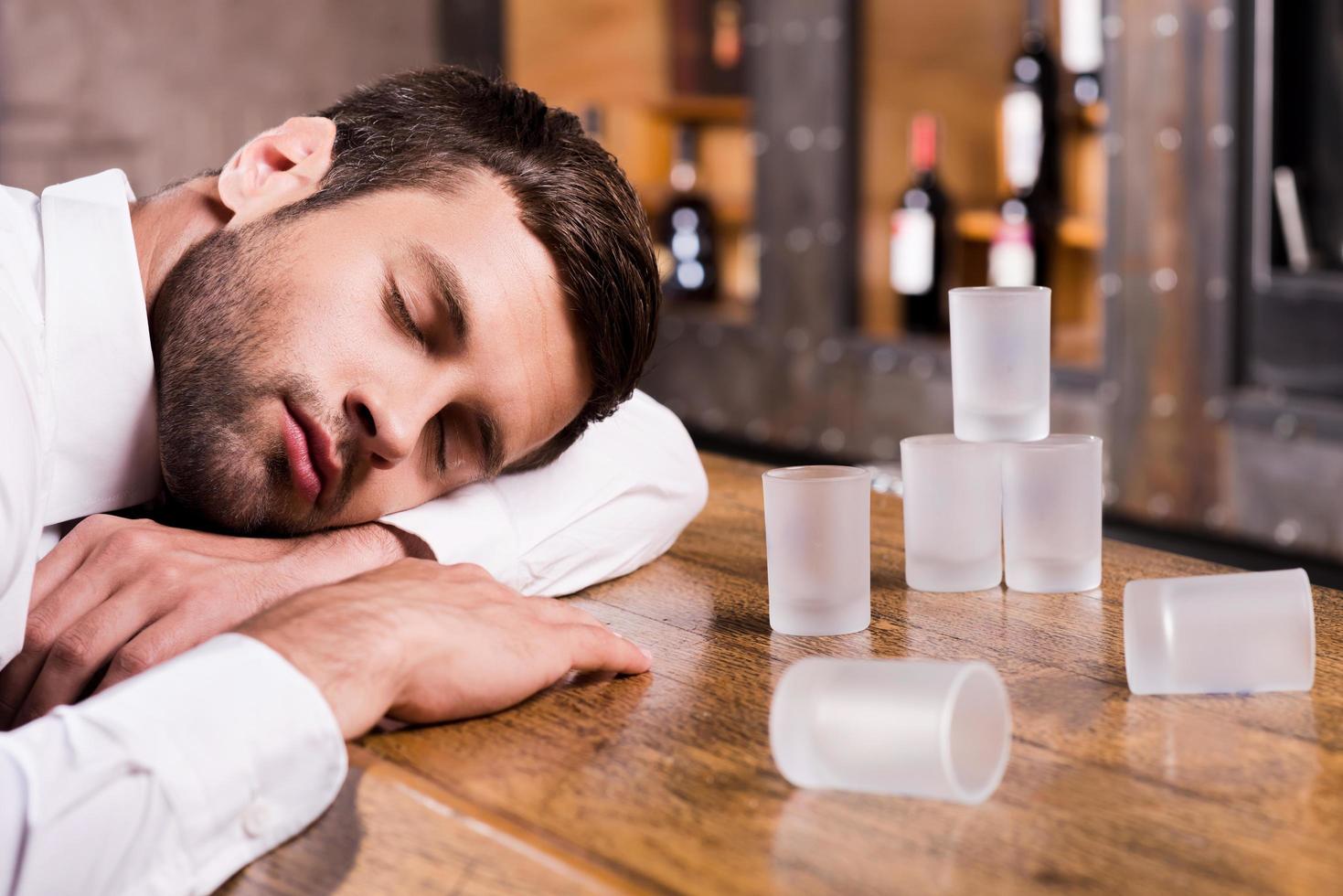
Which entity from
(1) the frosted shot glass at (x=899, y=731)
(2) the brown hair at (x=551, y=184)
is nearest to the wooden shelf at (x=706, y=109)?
(2) the brown hair at (x=551, y=184)

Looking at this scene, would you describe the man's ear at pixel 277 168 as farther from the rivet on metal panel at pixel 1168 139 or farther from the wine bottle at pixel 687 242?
the wine bottle at pixel 687 242

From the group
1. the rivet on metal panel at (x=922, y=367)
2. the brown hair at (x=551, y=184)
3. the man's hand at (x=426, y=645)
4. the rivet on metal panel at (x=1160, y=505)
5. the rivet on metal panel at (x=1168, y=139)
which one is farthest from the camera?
the rivet on metal panel at (x=922, y=367)

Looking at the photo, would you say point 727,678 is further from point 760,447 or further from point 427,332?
point 760,447

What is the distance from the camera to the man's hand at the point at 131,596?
938 millimetres

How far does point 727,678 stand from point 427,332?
41 cm

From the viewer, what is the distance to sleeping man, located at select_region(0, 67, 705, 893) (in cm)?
83

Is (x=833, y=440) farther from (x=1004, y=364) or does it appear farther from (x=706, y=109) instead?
(x=1004, y=364)

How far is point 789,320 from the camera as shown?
351cm

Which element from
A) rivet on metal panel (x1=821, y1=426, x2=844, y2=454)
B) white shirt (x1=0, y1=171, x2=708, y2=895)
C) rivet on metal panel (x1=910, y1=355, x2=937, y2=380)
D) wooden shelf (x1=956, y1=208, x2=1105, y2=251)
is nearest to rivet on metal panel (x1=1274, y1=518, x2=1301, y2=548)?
wooden shelf (x1=956, y1=208, x2=1105, y2=251)

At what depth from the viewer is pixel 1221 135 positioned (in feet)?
8.30

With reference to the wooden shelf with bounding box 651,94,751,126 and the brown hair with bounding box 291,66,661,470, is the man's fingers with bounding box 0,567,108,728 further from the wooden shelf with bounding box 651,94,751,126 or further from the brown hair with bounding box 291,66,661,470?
the wooden shelf with bounding box 651,94,751,126

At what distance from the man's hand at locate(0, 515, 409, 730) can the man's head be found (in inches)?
3.0

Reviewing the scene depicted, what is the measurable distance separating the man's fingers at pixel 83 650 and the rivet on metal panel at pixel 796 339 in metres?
2.65

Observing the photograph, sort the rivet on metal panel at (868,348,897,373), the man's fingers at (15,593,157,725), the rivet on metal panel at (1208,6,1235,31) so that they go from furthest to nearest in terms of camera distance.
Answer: the rivet on metal panel at (868,348,897,373)
the rivet on metal panel at (1208,6,1235,31)
the man's fingers at (15,593,157,725)
